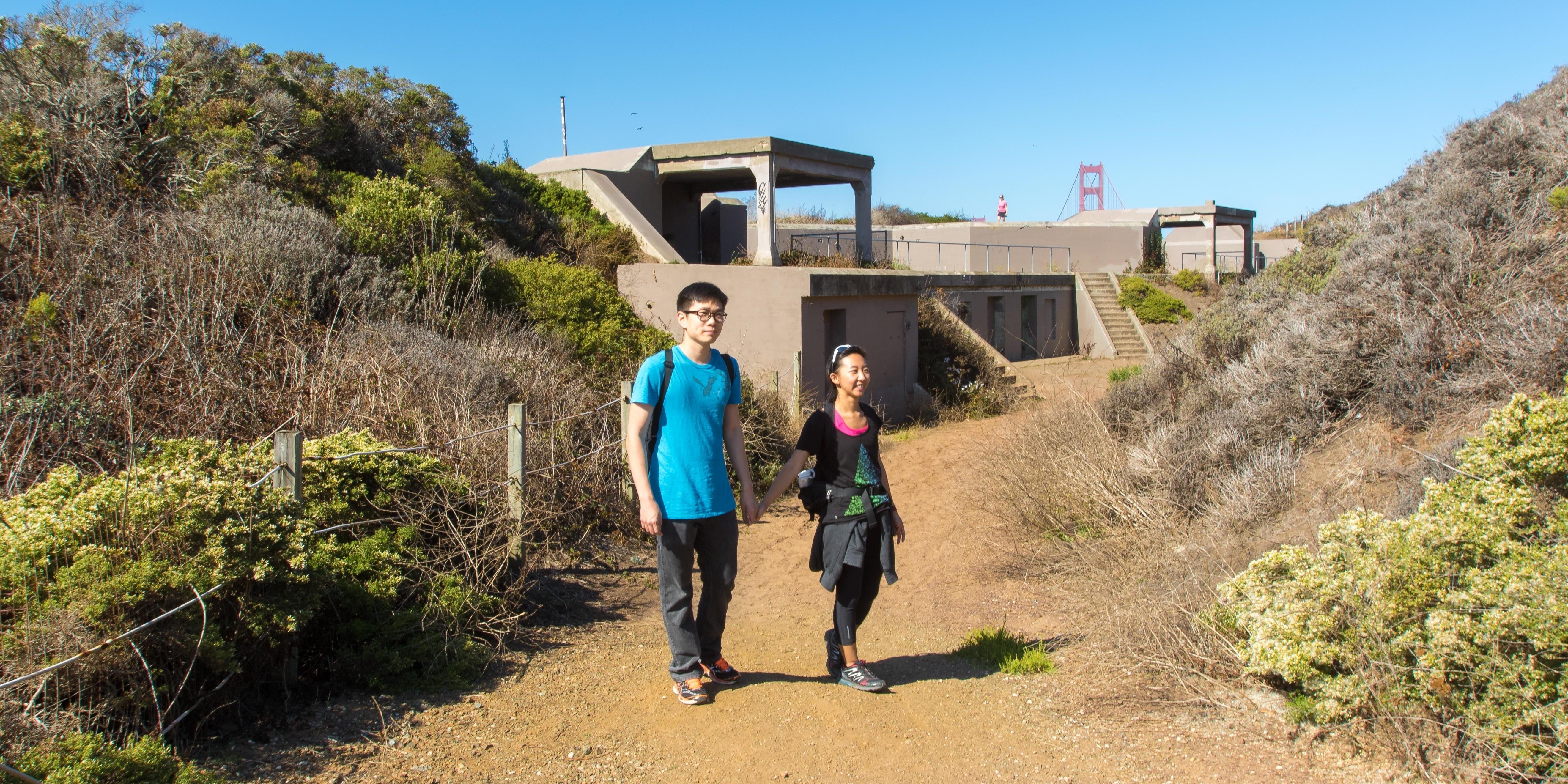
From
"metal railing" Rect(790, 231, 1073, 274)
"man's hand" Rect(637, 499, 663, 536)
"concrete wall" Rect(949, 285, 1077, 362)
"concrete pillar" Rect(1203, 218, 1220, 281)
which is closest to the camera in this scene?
"man's hand" Rect(637, 499, 663, 536)

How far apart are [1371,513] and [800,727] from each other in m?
2.63

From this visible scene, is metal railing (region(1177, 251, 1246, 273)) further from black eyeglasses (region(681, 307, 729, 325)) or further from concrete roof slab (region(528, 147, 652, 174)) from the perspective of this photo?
black eyeglasses (region(681, 307, 729, 325))

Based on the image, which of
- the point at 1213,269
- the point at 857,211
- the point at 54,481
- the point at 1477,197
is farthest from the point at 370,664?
the point at 1213,269

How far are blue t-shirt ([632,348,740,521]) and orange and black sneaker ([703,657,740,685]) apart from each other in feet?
2.65

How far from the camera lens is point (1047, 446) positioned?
775cm

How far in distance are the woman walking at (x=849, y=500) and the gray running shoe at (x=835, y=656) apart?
0.08 metres

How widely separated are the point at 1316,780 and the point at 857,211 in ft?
50.3

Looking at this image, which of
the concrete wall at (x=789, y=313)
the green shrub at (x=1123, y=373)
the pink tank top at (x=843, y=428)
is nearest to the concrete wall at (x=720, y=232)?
the concrete wall at (x=789, y=313)

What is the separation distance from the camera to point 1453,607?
366cm

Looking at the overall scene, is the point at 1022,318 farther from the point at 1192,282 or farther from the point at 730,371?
the point at 730,371

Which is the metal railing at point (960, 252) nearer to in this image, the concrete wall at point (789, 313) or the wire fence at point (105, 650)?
the concrete wall at point (789, 313)

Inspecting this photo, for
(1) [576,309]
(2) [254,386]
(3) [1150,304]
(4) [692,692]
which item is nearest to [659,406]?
(4) [692,692]

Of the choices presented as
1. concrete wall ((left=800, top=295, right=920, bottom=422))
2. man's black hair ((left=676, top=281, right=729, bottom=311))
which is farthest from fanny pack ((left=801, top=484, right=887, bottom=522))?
concrete wall ((left=800, top=295, right=920, bottom=422))

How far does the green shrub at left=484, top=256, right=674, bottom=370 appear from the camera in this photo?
11.5m
